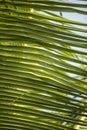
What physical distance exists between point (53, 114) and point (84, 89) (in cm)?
14

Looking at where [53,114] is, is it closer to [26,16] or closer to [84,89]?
[84,89]

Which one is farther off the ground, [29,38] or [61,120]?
[29,38]

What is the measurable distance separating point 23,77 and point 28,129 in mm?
216

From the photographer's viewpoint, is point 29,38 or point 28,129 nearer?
point 29,38

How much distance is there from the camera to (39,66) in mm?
1183

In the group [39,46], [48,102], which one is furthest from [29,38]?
→ [48,102]

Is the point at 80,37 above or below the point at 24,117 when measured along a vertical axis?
above

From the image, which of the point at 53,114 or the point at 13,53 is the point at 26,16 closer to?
the point at 13,53

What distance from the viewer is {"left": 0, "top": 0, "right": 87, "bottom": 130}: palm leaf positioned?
3.63 ft

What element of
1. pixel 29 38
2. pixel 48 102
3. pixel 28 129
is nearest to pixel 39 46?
pixel 29 38

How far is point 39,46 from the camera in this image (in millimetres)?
1170

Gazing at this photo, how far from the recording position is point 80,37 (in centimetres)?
114

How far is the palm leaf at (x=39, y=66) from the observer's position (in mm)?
1106

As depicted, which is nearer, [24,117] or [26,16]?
[26,16]
